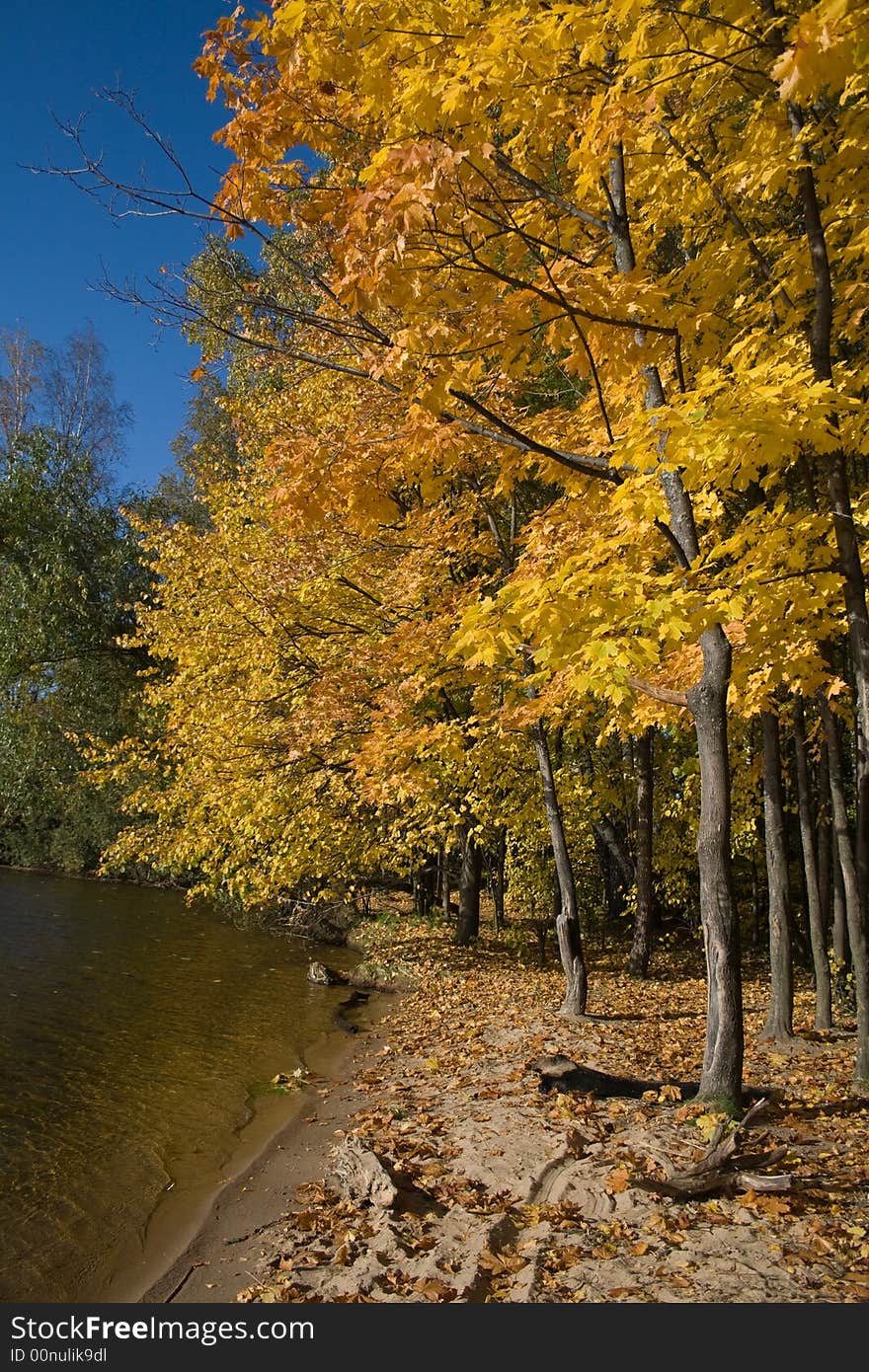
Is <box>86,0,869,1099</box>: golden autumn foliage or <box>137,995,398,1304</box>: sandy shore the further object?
<box>137,995,398,1304</box>: sandy shore

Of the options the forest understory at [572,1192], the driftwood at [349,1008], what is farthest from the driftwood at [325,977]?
the forest understory at [572,1192]

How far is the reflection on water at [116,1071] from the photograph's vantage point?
15.7 ft

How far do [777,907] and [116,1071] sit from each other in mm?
6821

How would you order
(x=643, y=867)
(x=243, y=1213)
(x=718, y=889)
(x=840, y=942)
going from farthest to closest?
1. (x=643, y=867)
2. (x=840, y=942)
3. (x=718, y=889)
4. (x=243, y=1213)

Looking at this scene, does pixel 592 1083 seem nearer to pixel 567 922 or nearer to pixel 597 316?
pixel 567 922

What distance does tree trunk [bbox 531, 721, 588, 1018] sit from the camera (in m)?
9.12

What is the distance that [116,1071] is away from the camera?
24.9ft

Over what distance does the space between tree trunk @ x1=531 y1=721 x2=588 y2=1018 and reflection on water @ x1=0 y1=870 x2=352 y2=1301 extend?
308 cm

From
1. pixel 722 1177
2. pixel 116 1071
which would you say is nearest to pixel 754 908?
pixel 116 1071

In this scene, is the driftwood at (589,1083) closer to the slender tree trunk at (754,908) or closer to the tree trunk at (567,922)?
the tree trunk at (567,922)

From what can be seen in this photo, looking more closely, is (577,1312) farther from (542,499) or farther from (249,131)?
(542,499)

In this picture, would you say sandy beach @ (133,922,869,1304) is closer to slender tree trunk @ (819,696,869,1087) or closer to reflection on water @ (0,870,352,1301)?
slender tree trunk @ (819,696,869,1087)

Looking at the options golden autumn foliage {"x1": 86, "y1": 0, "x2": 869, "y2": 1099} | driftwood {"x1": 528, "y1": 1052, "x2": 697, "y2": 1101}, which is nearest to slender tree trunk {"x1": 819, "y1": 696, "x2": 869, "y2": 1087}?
golden autumn foliage {"x1": 86, "y1": 0, "x2": 869, "y2": 1099}

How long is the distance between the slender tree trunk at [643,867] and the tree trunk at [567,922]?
11.2ft
